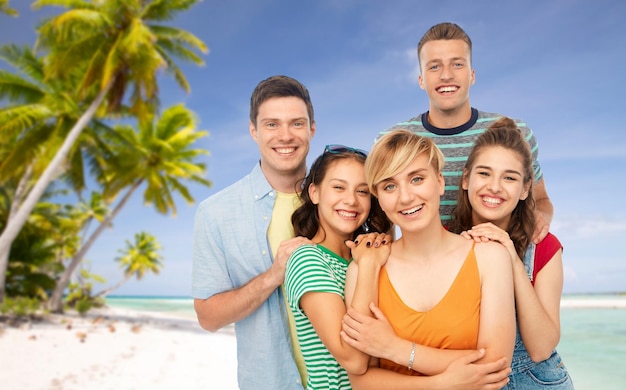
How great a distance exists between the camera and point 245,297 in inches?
124

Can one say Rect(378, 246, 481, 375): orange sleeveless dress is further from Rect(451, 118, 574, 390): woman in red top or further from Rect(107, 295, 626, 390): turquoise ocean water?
Rect(107, 295, 626, 390): turquoise ocean water

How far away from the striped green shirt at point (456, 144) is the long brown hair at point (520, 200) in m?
0.55

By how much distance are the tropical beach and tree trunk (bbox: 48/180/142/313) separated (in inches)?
31.9

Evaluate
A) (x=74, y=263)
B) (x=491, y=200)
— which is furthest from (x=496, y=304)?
(x=74, y=263)

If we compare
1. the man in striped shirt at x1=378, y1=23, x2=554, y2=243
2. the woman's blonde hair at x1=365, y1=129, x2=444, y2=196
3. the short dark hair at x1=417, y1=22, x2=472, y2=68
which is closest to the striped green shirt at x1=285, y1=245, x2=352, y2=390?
the woman's blonde hair at x1=365, y1=129, x2=444, y2=196

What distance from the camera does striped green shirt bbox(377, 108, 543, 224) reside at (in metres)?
3.76

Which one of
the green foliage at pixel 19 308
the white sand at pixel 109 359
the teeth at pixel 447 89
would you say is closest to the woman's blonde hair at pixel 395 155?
the teeth at pixel 447 89

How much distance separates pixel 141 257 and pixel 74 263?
23.7m

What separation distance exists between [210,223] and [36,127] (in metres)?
20.1

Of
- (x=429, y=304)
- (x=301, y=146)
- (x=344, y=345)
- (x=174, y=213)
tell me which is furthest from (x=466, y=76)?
(x=174, y=213)

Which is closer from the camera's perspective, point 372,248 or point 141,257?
point 372,248

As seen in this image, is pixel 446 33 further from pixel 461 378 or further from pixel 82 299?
pixel 82 299

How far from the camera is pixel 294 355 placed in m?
3.29

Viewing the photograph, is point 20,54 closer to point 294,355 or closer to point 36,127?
point 36,127
